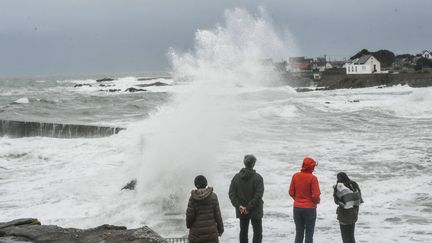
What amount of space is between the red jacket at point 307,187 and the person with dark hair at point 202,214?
1.15 meters

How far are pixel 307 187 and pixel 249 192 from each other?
69 centimetres

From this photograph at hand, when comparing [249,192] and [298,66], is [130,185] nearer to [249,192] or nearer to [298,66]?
[249,192]

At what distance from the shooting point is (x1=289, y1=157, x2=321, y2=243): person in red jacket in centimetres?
584

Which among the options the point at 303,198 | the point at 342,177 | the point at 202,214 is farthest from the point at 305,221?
the point at 202,214

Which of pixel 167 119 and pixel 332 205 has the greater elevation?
pixel 167 119

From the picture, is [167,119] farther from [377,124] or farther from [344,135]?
Result: [377,124]

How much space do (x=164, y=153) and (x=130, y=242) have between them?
7.37 metres

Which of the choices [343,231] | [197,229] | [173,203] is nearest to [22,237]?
[197,229]

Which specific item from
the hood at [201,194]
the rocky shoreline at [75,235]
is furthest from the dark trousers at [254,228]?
the hood at [201,194]

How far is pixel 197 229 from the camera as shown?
5270 millimetres

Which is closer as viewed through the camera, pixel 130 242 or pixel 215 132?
pixel 130 242

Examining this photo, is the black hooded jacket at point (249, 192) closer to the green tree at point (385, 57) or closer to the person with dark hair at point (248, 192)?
the person with dark hair at point (248, 192)

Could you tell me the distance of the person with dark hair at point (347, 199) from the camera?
5.80 meters

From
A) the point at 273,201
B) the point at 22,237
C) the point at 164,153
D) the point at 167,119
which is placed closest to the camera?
the point at 22,237
